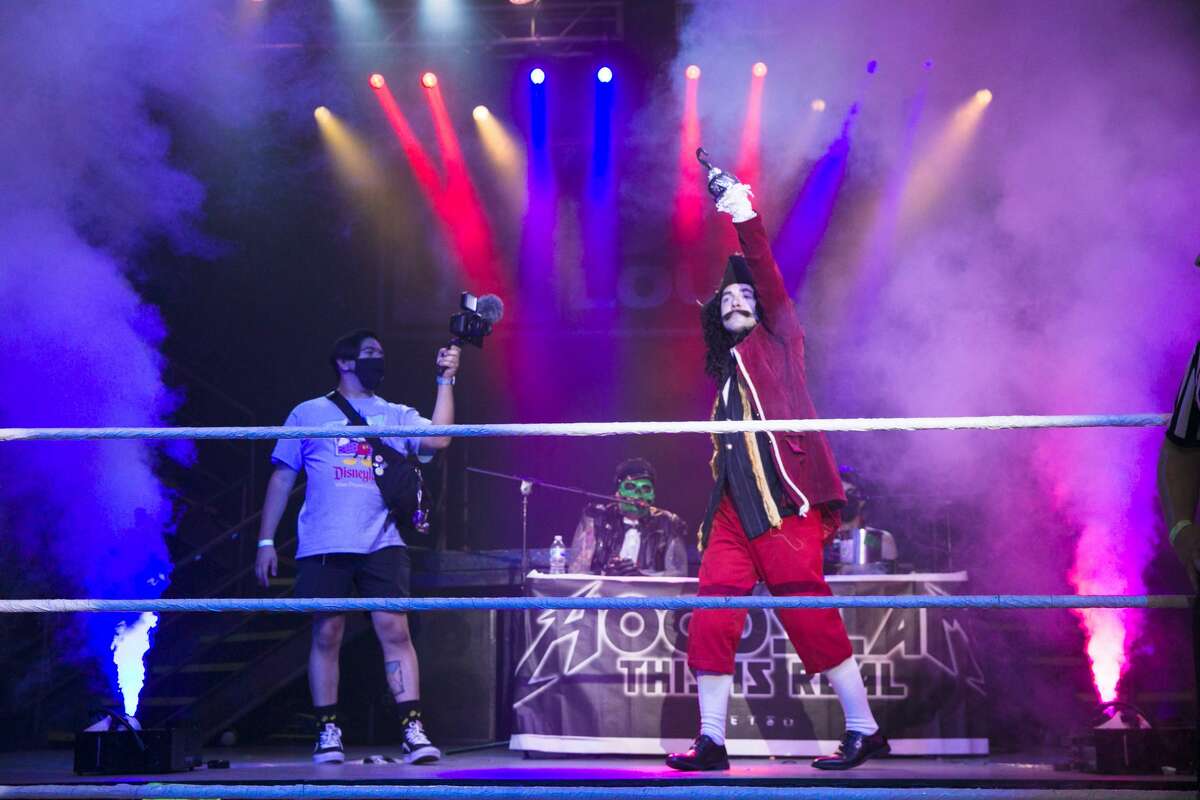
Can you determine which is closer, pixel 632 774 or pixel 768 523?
pixel 768 523

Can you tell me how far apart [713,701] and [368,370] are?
2.06m

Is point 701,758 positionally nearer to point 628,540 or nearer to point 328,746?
point 328,746

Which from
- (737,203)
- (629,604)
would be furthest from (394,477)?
(629,604)

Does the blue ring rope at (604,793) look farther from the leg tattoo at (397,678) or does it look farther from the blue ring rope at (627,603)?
the leg tattoo at (397,678)

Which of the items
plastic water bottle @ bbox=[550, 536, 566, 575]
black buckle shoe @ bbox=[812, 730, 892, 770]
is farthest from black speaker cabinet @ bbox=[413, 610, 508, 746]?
black buckle shoe @ bbox=[812, 730, 892, 770]

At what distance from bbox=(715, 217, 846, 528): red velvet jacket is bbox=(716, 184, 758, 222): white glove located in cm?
3

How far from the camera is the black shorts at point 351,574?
4.72 meters

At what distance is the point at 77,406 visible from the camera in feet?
20.2

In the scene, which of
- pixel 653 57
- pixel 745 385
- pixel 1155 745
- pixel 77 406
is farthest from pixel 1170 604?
pixel 653 57

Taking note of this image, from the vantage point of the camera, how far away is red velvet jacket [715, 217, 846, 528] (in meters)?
3.75

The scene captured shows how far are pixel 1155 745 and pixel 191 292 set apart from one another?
24.8 feet

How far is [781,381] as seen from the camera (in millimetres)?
3938

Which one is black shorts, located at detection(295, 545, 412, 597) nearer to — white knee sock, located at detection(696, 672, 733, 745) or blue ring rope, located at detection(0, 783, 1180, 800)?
white knee sock, located at detection(696, 672, 733, 745)

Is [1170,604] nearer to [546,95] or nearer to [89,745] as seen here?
[89,745]
